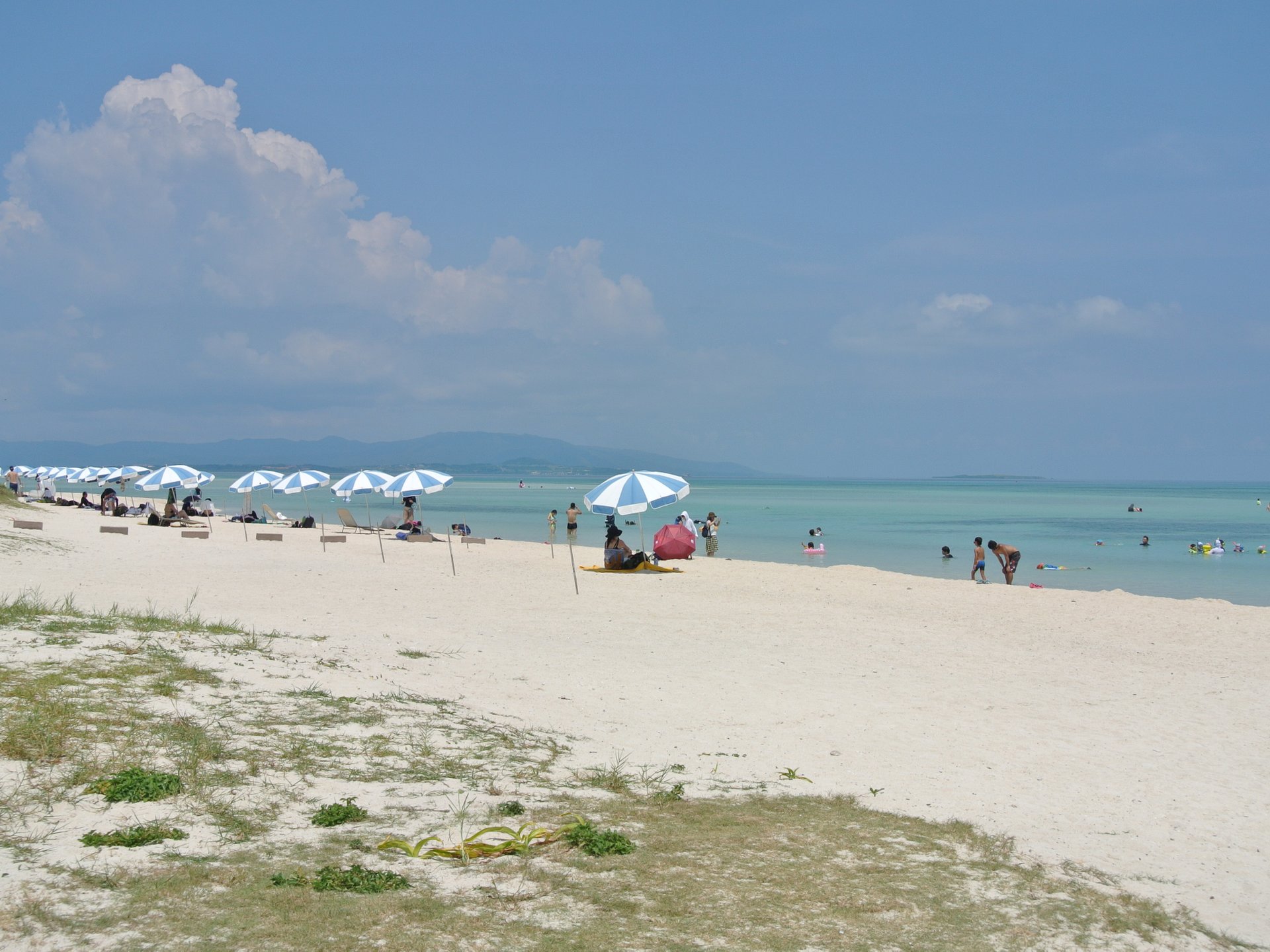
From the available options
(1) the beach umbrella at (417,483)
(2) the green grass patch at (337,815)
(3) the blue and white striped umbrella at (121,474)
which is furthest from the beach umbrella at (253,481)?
(2) the green grass patch at (337,815)

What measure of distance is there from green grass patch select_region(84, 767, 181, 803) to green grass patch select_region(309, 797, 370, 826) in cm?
80

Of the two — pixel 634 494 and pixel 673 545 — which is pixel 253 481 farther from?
pixel 634 494

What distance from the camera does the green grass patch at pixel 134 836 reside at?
14.8 ft

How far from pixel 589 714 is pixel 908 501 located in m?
90.9

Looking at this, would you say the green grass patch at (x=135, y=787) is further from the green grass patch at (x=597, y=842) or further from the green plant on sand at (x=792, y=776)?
the green plant on sand at (x=792, y=776)

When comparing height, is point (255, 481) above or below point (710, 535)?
above

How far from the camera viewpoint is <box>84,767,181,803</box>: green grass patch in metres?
5.04

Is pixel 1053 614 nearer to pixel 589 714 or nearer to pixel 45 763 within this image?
pixel 589 714

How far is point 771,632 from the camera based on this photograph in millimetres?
13727

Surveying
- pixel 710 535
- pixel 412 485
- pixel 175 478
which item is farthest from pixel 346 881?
pixel 175 478

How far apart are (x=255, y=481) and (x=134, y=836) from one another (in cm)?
2797

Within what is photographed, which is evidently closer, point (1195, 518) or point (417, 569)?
point (417, 569)

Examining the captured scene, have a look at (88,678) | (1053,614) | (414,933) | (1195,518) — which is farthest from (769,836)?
(1195,518)

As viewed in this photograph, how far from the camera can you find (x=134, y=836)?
4.57 m
